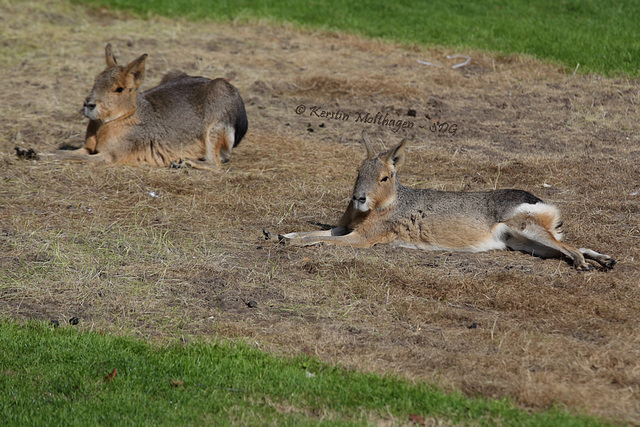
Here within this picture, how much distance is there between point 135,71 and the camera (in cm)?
965

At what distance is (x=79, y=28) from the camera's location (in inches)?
630

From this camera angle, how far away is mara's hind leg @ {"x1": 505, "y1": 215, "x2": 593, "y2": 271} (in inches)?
267

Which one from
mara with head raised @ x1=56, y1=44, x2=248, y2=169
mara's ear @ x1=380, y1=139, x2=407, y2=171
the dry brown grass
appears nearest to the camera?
the dry brown grass

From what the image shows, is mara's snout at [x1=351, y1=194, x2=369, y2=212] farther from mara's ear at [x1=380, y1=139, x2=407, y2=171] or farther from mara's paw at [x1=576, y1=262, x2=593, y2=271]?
mara's paw at [x1=576, y1=262, x2=593, y2=271]

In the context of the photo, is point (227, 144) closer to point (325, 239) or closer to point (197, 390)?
point (325, 239)

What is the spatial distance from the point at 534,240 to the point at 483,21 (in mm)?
10828

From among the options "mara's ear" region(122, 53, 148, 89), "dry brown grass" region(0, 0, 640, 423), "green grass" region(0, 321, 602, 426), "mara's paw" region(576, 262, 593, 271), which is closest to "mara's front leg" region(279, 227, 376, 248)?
"dry brown grass" region(0, 0, 640, 423)

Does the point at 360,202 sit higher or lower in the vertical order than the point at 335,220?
higher

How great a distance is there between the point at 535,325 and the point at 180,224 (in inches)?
144

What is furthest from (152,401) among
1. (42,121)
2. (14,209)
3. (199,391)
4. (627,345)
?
(42,121)

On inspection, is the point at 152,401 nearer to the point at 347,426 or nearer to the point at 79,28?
the point at 347,426

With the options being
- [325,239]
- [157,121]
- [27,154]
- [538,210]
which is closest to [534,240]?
[538,210]

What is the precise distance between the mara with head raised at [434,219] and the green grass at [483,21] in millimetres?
7283

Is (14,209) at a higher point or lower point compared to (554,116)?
lower
